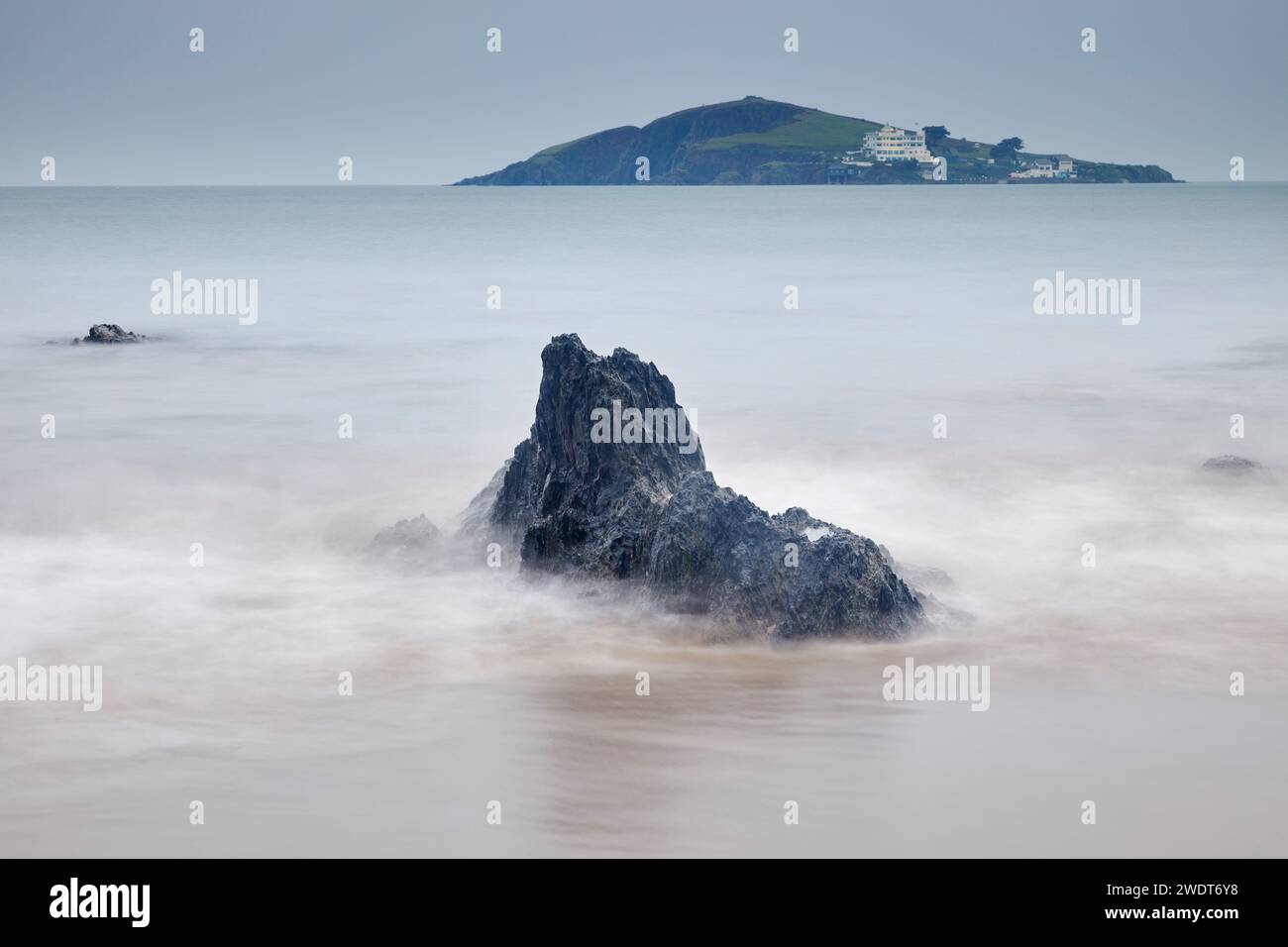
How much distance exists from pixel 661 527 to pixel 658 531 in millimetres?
61

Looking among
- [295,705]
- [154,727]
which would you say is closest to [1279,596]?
[295,705]

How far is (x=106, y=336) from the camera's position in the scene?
27484 mm

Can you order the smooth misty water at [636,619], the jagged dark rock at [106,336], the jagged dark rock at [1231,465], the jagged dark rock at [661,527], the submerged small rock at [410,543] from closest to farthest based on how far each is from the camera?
the smooth misty water at [636,619] → the jagged dark rock at [661,527] → the submerged small rock at [410,543] → the jagged dark rock at [1231,465] → the jagged dark rock at [106,336]

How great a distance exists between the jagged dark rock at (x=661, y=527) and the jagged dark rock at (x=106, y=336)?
1762 cm

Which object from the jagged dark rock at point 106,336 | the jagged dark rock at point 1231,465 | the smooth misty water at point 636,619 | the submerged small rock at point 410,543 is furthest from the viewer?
the jagged dark rock at point 106,336

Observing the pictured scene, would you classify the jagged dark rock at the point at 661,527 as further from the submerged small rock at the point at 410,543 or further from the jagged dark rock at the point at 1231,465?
the jagged dark rock at the point at 1231,465

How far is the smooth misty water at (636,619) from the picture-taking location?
24.4 ft

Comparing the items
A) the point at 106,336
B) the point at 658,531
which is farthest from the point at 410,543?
the point at 106,336

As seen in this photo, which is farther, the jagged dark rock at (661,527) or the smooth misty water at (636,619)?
the jagged dark rock at (661,527)

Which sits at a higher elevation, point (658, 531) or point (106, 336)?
point (106, 336)

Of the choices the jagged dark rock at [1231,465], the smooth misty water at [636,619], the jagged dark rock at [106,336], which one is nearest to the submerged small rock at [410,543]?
the smooth misty water at [636,619]

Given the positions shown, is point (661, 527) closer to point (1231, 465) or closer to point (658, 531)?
point (658, 531)

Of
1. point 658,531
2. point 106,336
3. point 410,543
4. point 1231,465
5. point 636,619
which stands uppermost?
point 106,336

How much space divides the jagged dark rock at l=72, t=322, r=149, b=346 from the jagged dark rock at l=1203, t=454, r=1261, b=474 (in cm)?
2085
